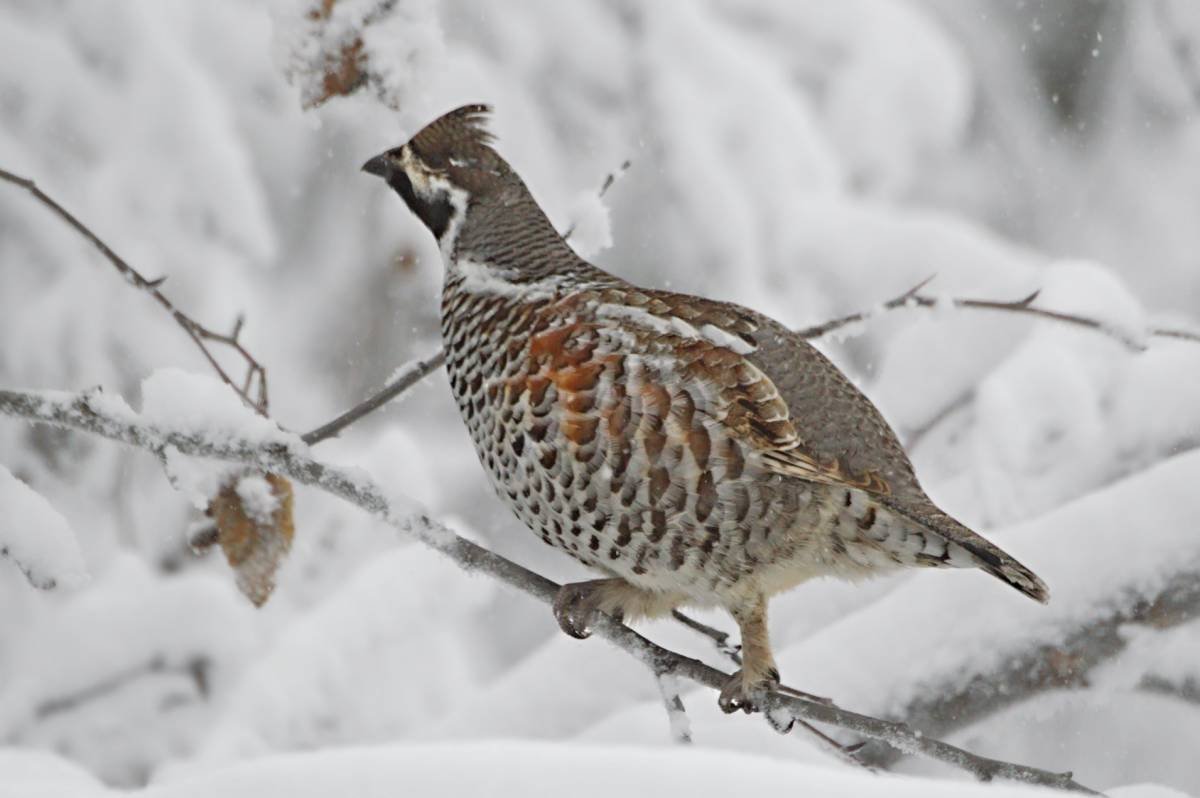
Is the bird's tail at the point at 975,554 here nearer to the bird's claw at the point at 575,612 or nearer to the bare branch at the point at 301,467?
the bare branch at the point at 301,467

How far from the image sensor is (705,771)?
1.51 meters

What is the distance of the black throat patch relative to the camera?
10.4 ft

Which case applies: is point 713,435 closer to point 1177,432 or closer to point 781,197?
point 1177,432

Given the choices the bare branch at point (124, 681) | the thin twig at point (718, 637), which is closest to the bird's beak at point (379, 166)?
the thin twig at point (718, 637)

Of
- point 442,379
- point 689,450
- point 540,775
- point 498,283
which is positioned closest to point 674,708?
point 689,450

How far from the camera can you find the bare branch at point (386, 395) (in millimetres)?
2727

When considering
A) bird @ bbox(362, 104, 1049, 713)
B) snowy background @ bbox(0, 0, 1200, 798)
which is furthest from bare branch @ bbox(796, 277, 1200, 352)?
snowy background @ bbox(0, 0, 1200, 798)

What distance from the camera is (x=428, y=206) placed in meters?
→ 3.18

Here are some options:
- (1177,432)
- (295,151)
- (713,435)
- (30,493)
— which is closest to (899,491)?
(713,435)

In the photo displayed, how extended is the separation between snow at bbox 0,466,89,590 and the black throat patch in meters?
1.01

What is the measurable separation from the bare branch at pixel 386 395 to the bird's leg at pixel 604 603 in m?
0.49

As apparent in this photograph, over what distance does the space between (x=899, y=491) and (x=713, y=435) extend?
0.38 meters

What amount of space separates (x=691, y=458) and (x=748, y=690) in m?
0.44

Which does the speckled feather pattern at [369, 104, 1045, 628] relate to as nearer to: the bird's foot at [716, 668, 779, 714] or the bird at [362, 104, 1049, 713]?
the bird at [362, 104, 1049, 713]
